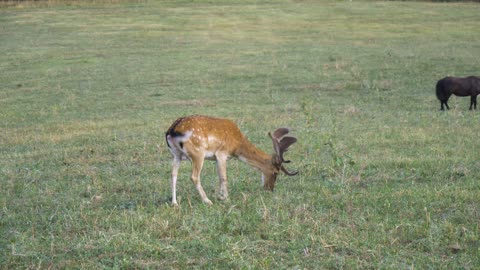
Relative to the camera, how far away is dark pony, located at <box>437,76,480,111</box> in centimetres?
1839

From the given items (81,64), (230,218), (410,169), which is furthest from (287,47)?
(230,218)

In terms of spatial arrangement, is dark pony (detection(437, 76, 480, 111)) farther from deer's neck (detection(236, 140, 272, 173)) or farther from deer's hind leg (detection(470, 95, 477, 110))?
deer's neck (detection(236, 140, 272, 173))

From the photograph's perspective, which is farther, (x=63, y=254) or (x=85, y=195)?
(x=85, y=195)

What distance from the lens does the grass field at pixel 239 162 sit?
6688 mm

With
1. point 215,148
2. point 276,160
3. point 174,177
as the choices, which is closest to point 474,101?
point 276,160

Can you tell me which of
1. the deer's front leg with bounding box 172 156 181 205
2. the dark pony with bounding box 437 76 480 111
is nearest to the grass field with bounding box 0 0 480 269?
the deer's front leg with bounding box 172 156 181 205

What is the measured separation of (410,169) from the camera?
10.4 m

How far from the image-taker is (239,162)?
11984 millimetres

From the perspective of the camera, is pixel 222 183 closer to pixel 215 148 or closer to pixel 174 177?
pixel 215 148

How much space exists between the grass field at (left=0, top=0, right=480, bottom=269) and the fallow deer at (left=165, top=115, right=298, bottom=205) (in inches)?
12.1

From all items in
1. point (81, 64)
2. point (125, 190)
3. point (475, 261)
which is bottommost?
point (81, 64)

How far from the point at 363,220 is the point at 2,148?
9.00 m

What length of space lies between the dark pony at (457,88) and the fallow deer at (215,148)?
33.3 ft

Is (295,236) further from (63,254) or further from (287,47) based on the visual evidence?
(287,47)
